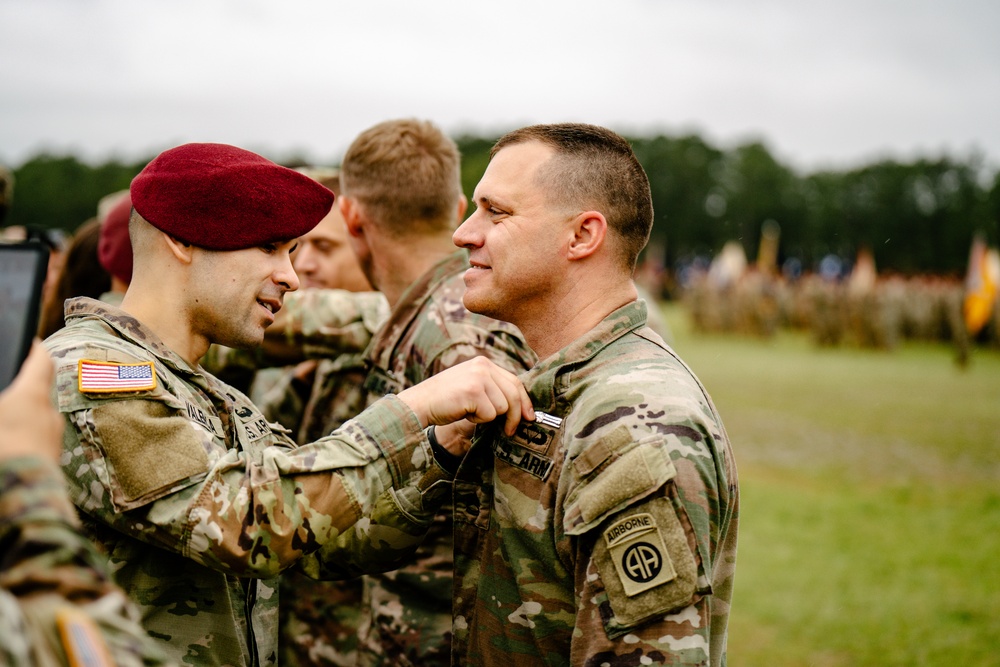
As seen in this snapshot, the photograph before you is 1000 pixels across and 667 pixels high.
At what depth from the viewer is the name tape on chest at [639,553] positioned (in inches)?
80.5

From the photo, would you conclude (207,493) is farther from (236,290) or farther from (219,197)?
(219,197)

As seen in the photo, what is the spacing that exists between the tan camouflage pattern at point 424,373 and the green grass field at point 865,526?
12.2 ft

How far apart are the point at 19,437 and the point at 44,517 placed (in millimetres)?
154

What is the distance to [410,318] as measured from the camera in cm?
371

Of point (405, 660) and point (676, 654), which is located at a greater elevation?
point (676, 654)

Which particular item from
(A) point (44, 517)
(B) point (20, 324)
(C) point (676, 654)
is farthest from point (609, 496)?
(B) point (20, 324)

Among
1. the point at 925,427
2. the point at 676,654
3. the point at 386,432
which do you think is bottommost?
the point at 925,427

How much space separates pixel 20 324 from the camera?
1.79 meters

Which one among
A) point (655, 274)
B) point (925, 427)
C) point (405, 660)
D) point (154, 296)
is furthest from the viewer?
point (655, 274)

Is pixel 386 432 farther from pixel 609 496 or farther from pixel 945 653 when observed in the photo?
pixel 945 653

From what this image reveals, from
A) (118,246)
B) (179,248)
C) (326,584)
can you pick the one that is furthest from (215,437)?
(118,246)

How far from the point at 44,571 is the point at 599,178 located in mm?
1917

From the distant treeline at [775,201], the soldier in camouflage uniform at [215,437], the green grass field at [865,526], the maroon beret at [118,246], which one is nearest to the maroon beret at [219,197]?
the soldier in camouflage uniform at [215,437]

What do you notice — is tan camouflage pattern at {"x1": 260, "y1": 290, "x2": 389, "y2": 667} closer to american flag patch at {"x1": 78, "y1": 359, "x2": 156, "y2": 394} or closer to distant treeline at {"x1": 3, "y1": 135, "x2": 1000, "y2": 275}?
american flag patch at {"x1": 78, "y1": 359, "x2": 156, "y2": 394}
